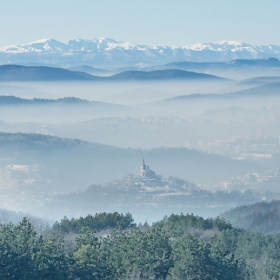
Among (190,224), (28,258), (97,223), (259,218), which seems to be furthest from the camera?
(259,218)

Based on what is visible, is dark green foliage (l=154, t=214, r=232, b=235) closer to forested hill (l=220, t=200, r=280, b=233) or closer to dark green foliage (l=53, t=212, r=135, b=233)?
dark green foliage (l=53, t=212, r=135, b=233)

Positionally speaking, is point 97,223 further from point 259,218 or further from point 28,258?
point 259,218

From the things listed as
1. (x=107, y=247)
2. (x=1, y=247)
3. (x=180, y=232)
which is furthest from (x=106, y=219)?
(x=1, y=247)

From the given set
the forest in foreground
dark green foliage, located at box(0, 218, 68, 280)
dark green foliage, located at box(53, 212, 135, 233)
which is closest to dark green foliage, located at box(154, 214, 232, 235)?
dark green foliage, located at box(53, 212, 135, 233)

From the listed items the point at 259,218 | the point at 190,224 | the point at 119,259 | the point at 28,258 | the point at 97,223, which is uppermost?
the point at 97,223

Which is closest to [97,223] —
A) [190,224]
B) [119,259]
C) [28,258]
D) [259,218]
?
[190,224]

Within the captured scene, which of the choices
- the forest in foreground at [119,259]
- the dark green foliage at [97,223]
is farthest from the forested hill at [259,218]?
the forest in foreground at [119,259]

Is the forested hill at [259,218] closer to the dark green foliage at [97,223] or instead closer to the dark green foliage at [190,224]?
the dark green foliage at [190,224]

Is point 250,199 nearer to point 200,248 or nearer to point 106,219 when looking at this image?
point 106,219

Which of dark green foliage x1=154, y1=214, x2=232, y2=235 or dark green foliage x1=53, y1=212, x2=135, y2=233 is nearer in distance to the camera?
dark green foliage x1=53, y1=212, x2=135, y2=233
